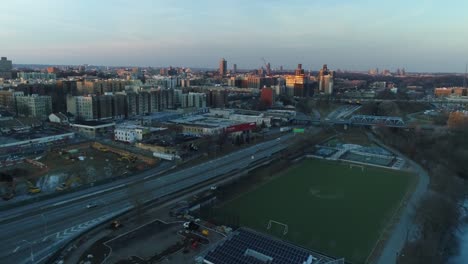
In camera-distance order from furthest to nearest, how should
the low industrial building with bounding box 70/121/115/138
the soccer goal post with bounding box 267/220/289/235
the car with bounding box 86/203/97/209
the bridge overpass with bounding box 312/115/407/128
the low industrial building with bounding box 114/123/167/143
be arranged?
the bridge overpass with bounding box 312/115/407/128, the low industrial building with bounding box 70/121/115/138, the low industrial building with bounding box 114/123/167/143, the car with bounding box 86/203/97/209, the soccer goal post with bounding box 267/220/289/235

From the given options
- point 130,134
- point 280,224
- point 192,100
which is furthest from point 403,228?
point 192,100

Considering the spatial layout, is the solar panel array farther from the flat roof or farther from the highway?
the flat roof

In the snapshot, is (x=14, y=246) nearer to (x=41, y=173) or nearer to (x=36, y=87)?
(x=41, y=173)

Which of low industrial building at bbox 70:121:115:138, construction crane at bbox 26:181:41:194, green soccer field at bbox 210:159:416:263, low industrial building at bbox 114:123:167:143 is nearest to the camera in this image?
green soccer field at bbox 210:159:416:263

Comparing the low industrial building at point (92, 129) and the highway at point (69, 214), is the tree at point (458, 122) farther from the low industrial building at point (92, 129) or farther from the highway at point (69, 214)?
the low industrial building at point (92, 129)

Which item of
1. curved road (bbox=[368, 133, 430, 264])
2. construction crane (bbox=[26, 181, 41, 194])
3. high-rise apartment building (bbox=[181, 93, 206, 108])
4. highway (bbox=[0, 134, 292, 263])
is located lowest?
curved road (bbox=[368, 133, 430, 264])

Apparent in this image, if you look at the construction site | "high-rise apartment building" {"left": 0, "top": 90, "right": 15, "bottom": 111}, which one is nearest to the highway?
the construction site
